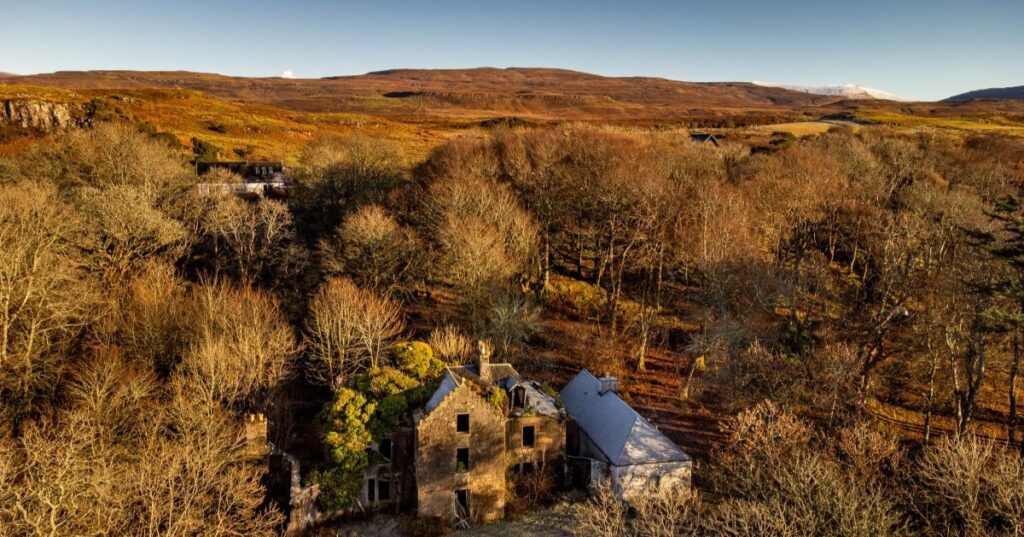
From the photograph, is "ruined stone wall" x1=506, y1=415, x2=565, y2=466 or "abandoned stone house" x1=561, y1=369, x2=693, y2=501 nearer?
"abandoned stone house" x1=561, y1=369, x2=693, y2=501

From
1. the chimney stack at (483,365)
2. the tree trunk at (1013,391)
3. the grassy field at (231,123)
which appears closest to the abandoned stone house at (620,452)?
the chimney stack at (483,365)

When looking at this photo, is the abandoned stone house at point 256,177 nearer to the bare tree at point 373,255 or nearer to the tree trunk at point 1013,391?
the bare tree at point 373,255

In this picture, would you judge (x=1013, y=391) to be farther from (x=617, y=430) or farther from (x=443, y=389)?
(x=443, y=389)

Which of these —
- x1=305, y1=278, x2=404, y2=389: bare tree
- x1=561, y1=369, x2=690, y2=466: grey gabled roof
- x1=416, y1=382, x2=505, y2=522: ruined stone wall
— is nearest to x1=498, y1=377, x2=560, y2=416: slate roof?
x1=416, y1=382, x2=505, y2=522: ruined stone wall

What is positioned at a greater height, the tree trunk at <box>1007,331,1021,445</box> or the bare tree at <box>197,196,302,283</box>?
the bare tree at <box>197,196,302,283</box>

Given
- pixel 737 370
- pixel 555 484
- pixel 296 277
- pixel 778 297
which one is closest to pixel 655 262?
pixel 778 297

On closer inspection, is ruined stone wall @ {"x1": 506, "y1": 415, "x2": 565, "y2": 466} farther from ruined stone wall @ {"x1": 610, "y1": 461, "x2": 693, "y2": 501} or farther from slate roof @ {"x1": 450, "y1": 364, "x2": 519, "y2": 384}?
ruined stone wall @ {"x1": 610, "y1": 461, "x2": 693, "y2": 501}
